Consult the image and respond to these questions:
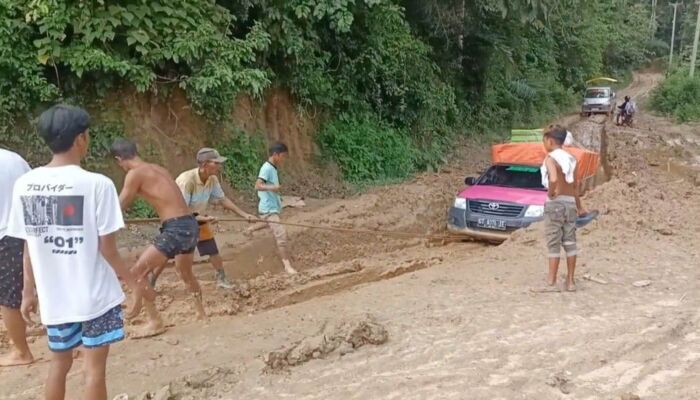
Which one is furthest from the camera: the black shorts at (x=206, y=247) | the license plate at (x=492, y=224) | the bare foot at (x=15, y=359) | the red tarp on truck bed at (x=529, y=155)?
the red tarp on truck bed at (x=529, y=155)

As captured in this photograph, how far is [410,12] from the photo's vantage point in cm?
1859

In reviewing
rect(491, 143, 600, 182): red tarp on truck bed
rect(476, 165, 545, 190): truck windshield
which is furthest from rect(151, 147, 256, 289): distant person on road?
rect(491, 143, 600, 182): red tarp on truck bed

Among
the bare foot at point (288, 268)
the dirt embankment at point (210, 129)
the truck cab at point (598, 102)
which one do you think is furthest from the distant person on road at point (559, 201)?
the truck cab at point (598, 102)

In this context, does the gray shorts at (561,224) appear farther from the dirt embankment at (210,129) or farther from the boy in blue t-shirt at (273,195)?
the dirt embankment at (210,129)

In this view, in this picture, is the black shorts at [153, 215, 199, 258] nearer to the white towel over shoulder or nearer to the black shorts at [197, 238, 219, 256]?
the black shorts at [197, 238, 219, 256]

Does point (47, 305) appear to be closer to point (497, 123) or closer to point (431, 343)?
point (431, 343)

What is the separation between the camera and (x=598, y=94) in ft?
118

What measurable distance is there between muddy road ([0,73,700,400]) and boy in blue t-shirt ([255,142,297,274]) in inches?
17.6

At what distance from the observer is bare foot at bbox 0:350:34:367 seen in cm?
522

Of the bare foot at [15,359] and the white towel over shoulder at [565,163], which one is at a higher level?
the white towel over shoulder at [565,163]

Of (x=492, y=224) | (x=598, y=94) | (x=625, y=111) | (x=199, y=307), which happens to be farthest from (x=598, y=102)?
(x=199, y=307)

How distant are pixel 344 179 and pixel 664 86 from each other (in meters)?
32.7

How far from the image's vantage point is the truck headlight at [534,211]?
32.1ft

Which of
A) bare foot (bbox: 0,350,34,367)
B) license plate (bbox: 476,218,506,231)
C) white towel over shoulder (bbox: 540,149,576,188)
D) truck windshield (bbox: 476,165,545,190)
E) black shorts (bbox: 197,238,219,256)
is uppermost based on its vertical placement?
white towel over shoulder (bbox: 540,149,576,188)
